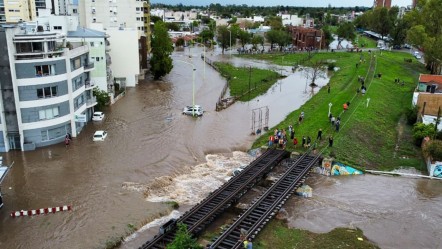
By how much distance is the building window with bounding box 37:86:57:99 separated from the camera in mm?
37162

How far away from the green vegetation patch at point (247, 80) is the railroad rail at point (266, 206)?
28.7m

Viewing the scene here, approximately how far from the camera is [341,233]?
24.2 metres

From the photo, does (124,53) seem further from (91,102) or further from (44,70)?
(44,70)

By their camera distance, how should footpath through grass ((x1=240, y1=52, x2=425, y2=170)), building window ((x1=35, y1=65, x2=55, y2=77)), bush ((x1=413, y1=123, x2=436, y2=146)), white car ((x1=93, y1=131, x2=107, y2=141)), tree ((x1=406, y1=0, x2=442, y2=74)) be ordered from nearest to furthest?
footpath through grass ((x1=240, y1=52, x2=425, y2=170))
building window ((x1=35, y1=65, x2=55, y2=77))
bush ((x1=413, y1=123, x2=436, y2=146))
white car ((x1=93, y1=131, x2=107, y2=141))
tree ((x1=406, y1=0, x2=442, y2=74))

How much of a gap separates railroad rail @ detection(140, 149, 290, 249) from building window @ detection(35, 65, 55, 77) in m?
19.6

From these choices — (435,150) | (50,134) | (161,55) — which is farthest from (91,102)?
(435,150)

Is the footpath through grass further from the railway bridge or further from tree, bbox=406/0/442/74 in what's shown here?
tree, bbox=406/0/442/74

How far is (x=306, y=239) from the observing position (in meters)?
23.7

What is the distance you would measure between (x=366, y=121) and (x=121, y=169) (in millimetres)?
25926

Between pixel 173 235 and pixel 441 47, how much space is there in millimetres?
54316

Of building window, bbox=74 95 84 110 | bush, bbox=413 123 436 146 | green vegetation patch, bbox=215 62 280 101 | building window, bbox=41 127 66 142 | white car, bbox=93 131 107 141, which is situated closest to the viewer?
building window, bbox=41 127 66 142

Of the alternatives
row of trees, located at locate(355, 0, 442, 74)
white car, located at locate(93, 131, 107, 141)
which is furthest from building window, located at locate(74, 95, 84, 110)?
row of trees, located at locate(355, 0, 442, 74)

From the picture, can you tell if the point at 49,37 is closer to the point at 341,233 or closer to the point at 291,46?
the point at 341,233

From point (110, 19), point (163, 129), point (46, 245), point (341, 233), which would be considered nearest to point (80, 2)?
point (110, 19)
